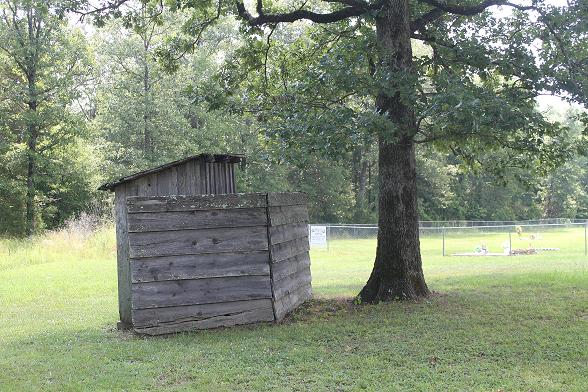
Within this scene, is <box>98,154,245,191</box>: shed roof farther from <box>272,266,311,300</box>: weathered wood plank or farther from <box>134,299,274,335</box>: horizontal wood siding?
<box>272,266,311,300</box>: weathered wood plank

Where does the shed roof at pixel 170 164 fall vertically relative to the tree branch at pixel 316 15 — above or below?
below

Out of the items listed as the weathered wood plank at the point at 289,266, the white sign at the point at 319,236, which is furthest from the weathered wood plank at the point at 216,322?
the white sign at the point at 319,236

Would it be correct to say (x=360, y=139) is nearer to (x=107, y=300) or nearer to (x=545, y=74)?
(x=545, y=74)

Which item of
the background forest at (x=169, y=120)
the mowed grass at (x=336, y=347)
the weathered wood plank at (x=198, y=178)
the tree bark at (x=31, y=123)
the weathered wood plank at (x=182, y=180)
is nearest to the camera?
the mowed grass at (x=336, y=347)

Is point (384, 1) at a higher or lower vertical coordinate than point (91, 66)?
lower

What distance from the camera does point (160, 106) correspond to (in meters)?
36.6

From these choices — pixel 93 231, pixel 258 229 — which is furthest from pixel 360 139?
pixel 93 231

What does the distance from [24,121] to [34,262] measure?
1179 centimetres

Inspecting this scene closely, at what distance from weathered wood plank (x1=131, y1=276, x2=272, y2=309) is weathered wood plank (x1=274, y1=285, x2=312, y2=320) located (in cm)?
31

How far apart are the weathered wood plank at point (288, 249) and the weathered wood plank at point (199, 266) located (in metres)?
0.22

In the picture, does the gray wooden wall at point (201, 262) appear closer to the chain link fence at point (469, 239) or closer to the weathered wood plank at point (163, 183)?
the weathered wood plank at point (163, 183)

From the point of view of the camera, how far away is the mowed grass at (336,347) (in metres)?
5.50

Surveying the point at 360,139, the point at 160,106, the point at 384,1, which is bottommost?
the point at 360,139

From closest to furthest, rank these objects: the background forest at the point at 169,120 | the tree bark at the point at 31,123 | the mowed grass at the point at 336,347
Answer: the mowed grass at the point at 336,347, the background forest at the point at 169,120, the tree bark at the point at 31,123
